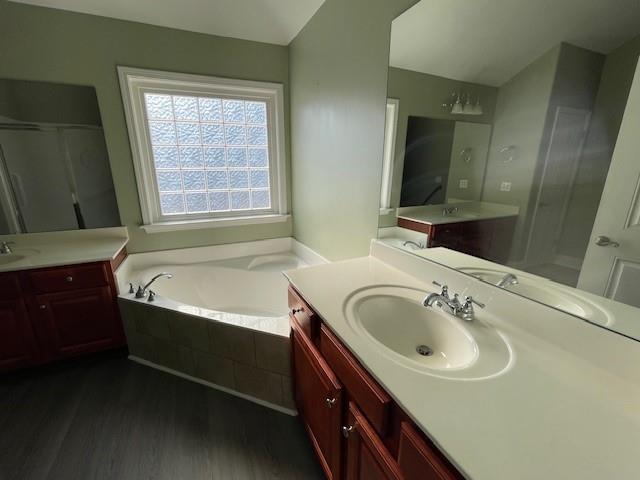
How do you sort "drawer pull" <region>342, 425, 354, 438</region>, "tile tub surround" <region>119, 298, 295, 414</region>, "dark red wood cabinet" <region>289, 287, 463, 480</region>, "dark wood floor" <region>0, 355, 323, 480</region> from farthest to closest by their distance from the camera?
"tile tub surround" <region>119, 298, 295, 414</region>, "dark wood floor" <region>0, 355, 323, 480</region>, "drawer pull" <region>342, 425, 354, 438</region>, "dark red wood cabinet" <region>289, 287, 463, 480</region>

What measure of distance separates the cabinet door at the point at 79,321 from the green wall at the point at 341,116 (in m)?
1.54

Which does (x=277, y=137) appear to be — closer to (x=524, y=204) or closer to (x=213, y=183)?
(x=213, y=183)

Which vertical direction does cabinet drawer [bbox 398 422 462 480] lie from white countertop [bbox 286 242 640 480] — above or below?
below

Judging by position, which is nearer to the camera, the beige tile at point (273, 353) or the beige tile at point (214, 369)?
the beige tile at point (273, 353)

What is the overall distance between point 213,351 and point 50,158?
1.80 m

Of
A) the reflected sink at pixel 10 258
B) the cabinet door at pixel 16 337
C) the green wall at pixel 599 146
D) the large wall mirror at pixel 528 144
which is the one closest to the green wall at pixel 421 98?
the large wall mirror at pixel 528 144

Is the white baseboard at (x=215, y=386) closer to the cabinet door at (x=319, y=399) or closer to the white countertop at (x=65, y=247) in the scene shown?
the cabinet door at (x=319, y=399)

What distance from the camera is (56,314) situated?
1.80 m

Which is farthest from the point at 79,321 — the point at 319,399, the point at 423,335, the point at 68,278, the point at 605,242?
the point at 605,242

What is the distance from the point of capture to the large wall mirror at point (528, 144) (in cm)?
73

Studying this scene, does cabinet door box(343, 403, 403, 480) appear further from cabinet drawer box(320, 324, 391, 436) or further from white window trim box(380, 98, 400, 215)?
white window trim box(380, 98, 400, 215)

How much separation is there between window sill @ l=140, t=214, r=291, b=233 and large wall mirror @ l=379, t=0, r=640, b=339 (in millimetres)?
1584

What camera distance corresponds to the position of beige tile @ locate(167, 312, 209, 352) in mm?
1659

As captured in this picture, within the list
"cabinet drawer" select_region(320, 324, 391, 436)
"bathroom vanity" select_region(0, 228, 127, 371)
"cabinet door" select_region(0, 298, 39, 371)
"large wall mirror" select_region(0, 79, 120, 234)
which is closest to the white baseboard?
"bathroom vanity" select_region(0, 228, 127, 371)
